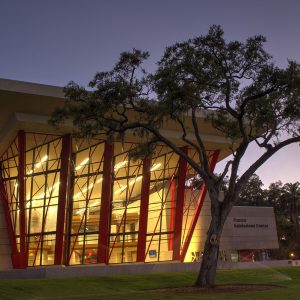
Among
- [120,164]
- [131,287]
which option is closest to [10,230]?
[120,164]

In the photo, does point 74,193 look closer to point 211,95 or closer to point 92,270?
point 92,270

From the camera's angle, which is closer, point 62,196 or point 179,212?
point 62,196

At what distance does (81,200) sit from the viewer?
4091 cm

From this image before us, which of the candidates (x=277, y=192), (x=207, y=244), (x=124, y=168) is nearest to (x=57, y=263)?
(x=124, y=168)

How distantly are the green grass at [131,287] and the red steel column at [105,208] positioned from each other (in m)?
10.0

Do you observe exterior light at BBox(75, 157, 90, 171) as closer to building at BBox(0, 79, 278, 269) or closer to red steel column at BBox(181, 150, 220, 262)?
building at BBox(0, 79, 278, 269)

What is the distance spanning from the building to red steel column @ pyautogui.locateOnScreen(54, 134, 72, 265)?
0.07 meters

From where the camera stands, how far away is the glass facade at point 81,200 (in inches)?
1543

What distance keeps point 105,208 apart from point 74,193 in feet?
17.1

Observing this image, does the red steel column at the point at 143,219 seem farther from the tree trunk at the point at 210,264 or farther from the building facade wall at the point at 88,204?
the tree trunk at the point at 210,264

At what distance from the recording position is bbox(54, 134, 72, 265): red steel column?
36.9m

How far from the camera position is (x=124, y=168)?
1879 inches

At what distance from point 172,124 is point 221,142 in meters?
6.48

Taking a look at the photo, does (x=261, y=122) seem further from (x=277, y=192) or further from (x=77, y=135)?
(x=277, y=192)
